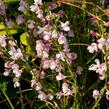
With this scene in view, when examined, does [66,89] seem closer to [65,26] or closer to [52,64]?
[52,64]

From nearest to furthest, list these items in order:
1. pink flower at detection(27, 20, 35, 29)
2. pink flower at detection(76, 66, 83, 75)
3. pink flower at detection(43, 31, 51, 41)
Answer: pink flower at detection(43, 31, 51, 41) < pink flower at detection(27, 20, 35, 29) < pink flower at detection(76, 66, 83, 75)

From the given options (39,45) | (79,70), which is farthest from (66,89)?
(39,45)

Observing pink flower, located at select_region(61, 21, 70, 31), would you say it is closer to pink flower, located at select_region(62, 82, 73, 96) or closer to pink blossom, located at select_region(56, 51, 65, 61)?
pink blossom, located at select_region(56, 51, 65, 61)

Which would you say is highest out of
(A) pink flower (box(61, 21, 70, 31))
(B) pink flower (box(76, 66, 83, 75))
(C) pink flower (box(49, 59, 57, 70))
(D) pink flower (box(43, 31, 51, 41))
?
(A) pink flower (box(61, 21, 70, 31))

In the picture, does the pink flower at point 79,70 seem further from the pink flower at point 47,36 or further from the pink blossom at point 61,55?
the pink flower at point 47,36

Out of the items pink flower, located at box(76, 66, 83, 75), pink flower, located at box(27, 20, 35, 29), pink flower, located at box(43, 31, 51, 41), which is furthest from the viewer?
pink flower, located at box(76, 66, 83, 75)

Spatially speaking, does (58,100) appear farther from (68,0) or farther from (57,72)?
(68,0)

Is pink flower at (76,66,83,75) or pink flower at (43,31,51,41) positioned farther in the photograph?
pink flower at (76,66,83,75)

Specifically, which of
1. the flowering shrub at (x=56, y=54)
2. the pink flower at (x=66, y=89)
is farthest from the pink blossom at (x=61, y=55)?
the pink flower at (x=66, y=89)

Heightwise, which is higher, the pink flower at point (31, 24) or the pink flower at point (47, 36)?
the pink flower at point (31, 24)

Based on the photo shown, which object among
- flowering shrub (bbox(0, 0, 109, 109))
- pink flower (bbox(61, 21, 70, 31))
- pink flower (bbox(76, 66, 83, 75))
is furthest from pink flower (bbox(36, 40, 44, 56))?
pink flower (bbox(76, 66, 83, 75))

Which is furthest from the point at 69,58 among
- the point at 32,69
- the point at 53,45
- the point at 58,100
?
the point at 58,100
